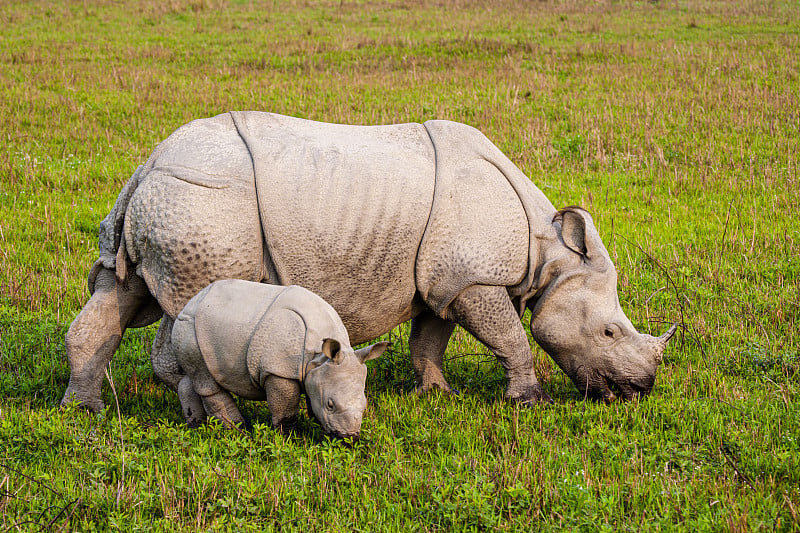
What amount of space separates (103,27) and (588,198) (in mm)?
15318

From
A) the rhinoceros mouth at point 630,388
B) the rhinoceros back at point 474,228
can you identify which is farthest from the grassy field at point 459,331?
the rhinoceros back at point 474,228

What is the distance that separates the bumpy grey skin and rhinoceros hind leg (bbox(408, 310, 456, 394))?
1.24 ft

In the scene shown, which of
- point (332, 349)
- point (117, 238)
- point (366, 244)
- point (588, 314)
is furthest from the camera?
point (588, 314)

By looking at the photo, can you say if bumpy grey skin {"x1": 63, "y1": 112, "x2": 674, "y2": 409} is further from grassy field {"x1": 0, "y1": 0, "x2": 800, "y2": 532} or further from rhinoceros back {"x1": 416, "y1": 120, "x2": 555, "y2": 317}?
grassy field {"x1": 0, "y1": 0, "x2": 800, "y2": 532}

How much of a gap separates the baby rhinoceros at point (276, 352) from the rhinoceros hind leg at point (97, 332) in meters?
0.92

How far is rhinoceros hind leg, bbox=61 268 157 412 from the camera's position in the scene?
18.9ft

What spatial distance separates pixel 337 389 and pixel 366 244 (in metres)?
1.08

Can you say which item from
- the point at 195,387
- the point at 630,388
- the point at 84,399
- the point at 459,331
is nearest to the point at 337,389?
the point at 195,387

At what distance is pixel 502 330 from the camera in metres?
5.78

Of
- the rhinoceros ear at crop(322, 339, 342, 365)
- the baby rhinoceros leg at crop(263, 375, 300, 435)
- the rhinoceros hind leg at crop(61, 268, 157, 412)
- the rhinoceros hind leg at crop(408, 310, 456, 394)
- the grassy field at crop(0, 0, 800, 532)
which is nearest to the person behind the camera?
the grassy field at crop(0, 0, 800, 532)

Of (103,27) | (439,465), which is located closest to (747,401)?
(439,465)

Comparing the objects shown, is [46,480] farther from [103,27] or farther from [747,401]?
[103,27]

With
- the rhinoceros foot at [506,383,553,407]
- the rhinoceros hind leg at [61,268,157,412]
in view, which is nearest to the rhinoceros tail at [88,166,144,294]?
the rhinoceros hind leg at [61,268,157,412]

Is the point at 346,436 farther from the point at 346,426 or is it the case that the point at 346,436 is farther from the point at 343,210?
the point at 343,210
